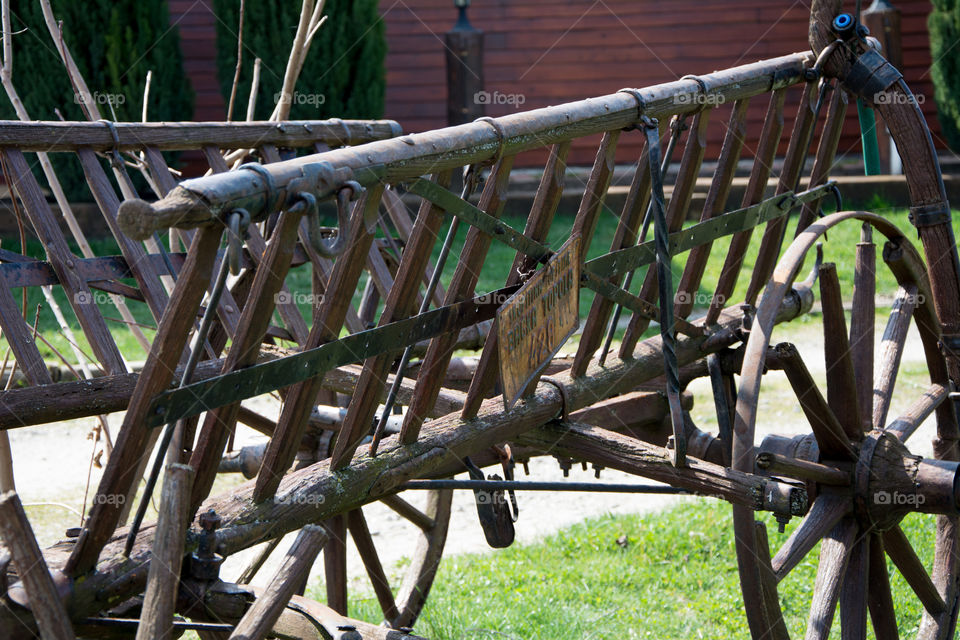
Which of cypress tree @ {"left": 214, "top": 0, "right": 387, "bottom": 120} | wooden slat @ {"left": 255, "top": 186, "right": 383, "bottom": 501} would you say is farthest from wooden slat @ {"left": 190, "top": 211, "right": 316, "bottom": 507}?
cypress tree @ {"left": 214, "top": 0, "right": 387, "bottom": 120}

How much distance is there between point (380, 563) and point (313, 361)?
6.32 feet

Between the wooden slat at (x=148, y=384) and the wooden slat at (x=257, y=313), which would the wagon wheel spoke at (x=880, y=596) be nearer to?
the wooden slat at (x=257, y=313)

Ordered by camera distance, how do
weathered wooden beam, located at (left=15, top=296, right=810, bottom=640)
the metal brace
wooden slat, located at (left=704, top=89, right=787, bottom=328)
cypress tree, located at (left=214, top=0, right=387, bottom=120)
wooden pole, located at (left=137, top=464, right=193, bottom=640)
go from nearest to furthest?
wooden pole, located at (left=137, top=464, right=193, bottom=640), weathered wooden beam, located at (left=15, top=296, right=810, bottom=640), the metal brace, wooden slat, located at (left=704, top=89, right=787, bottom=328), cypress tree, located at (left=214, top=0, right=387, bottom=120)

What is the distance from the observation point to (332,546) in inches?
121

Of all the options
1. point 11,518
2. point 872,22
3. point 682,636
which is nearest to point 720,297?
point 682,636

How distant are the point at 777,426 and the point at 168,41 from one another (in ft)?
20.9

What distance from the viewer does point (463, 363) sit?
9.82 feet

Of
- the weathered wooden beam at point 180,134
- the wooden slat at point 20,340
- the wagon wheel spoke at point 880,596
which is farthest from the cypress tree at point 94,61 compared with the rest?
the wagon wheel spoke at point 880,596

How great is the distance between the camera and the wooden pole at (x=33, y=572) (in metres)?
1.32

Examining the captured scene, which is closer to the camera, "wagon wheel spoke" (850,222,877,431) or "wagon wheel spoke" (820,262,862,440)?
"wagon wheel spoke" (820,262,862,440)

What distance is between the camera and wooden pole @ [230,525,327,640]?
1422 millimetres

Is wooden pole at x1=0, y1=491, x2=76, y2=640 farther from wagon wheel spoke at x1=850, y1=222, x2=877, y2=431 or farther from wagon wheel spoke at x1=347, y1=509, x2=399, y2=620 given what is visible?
wagon wheel spoke at x1=850, y1=222, x2=877, y2=431

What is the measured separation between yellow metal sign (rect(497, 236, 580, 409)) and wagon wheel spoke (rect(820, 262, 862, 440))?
2.39 ft

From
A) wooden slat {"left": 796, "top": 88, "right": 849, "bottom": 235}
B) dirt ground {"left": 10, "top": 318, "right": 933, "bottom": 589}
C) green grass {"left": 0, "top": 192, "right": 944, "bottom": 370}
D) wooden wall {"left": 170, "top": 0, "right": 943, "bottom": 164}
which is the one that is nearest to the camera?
wooden slat {"left": 796, "top": 88, "right": 849, "bottom": 235}
